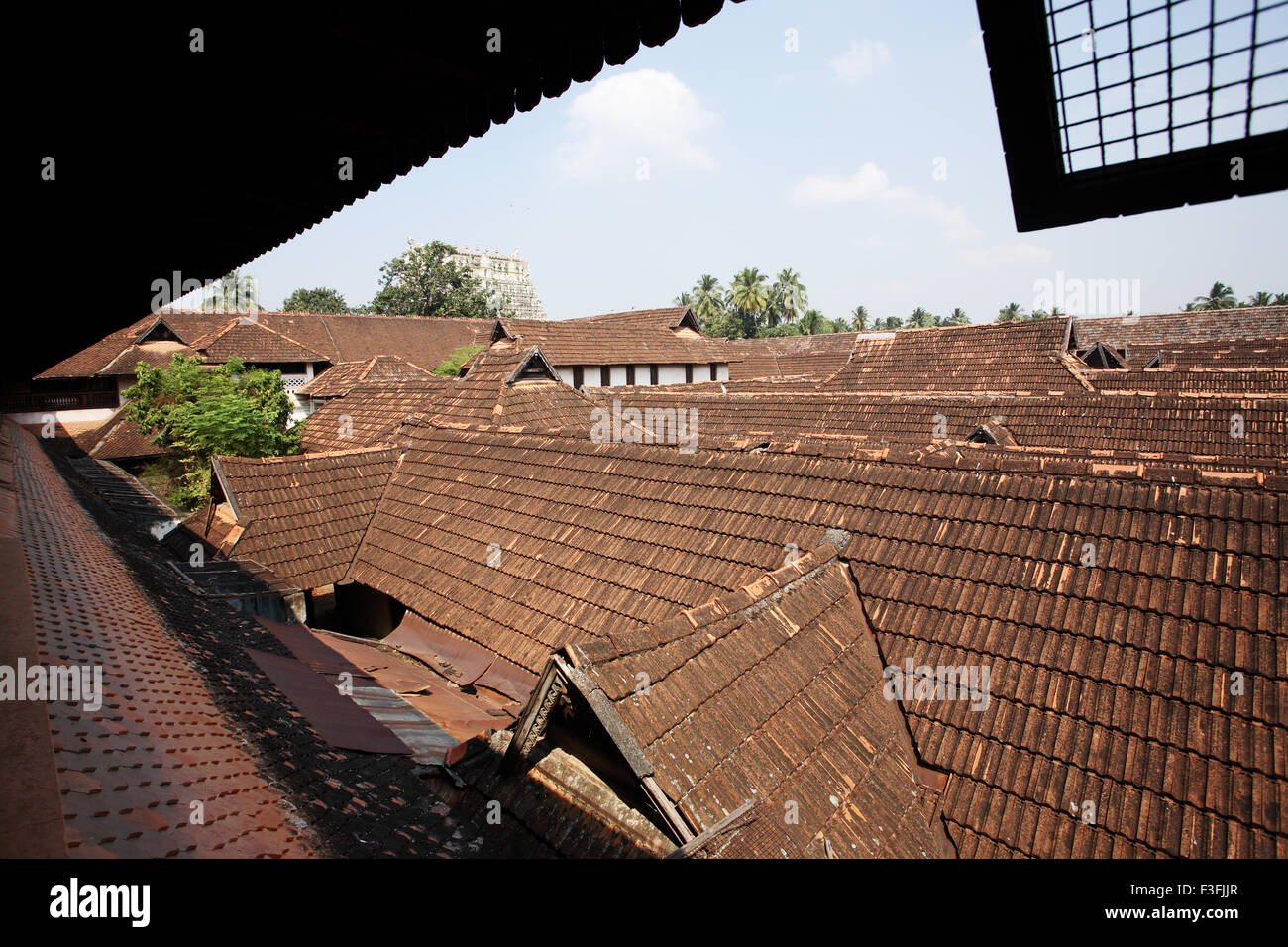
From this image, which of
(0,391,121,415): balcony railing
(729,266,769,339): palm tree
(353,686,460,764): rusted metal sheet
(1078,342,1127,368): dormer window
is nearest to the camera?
(353,686,460,764): rusted metal sheet

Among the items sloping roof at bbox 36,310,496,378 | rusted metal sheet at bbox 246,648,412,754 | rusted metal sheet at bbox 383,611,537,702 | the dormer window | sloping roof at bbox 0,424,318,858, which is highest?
sloping roof at bbox 36,310,496,378

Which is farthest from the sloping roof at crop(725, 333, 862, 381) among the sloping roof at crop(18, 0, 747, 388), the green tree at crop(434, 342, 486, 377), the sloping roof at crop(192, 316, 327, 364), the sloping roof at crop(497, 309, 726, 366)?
the sloping roof at crop(18, 0, 747, 388)

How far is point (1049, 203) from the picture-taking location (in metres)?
2.13

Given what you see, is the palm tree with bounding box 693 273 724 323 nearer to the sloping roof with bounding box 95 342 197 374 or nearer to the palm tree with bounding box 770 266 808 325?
the palm tree with bounding box 770 266 808 325

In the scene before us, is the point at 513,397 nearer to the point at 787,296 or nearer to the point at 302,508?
the point at 302,508

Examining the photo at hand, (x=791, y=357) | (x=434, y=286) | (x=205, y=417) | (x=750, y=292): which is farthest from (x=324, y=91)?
(x=750, y=292)

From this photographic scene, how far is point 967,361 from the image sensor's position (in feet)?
66.6

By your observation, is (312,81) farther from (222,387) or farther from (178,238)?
(222,387)

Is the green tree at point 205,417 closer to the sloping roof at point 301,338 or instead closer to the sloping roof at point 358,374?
the sloping roof at point 358,374

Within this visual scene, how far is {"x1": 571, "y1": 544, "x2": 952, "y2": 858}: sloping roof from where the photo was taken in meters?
3.79

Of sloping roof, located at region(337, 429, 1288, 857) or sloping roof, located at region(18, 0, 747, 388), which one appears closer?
sloping roof, located at region(18, 0, 747, 388)

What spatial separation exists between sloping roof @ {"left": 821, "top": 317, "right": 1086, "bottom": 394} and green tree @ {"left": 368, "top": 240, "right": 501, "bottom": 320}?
36999 mm

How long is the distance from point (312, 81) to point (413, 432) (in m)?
11.4
